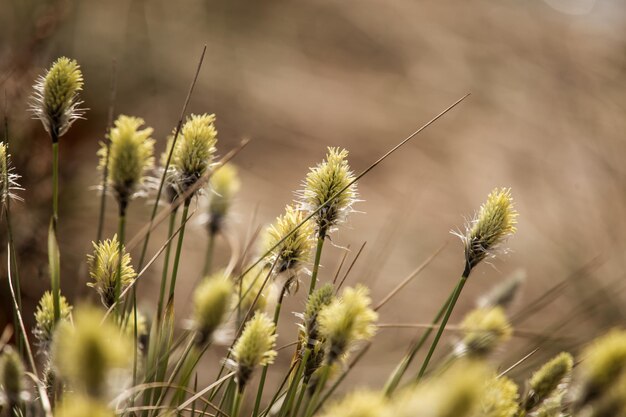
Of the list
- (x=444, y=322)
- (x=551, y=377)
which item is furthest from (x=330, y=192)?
(x=551, y=377)

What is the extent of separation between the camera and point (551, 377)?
0.60m

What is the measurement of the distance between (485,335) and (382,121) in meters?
2.64

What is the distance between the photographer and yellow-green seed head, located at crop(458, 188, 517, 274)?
0.62 m

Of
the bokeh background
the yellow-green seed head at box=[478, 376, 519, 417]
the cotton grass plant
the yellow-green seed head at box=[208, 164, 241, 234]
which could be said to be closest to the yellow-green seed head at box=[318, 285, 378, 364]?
the cotton grass plant

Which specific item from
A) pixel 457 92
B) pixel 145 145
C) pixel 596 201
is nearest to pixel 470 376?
pixel 145 145

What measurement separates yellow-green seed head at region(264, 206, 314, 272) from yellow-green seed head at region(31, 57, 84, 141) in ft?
0.73

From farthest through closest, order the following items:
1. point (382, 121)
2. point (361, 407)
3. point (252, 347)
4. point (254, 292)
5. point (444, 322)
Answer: point (382, 121)
point (254, 292)
point (444, 322)
point (252, 347)
point (361, 407)

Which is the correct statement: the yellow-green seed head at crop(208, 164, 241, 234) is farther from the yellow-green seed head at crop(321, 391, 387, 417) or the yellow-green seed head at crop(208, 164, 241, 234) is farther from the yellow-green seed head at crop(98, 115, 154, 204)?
the yellow-green seed head at crop(321, 391, 387, 417)

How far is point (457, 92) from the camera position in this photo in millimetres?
3465

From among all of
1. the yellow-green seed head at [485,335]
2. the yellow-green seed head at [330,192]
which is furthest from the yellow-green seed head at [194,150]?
the yellow-green seed head at [485,335]

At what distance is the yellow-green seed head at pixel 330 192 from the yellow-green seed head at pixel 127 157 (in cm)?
17

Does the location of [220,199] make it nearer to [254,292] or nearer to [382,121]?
[254,292]

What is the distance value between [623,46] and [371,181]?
6.54 feet

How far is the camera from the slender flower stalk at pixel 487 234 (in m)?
0.61
